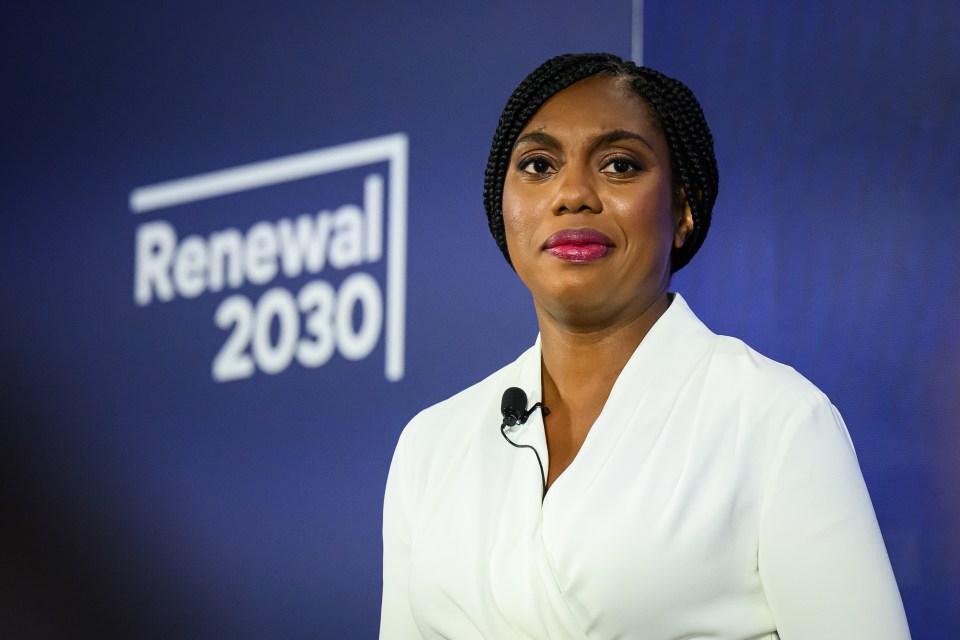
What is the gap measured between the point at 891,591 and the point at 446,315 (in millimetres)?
1452

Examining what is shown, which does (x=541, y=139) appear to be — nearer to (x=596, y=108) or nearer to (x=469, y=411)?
(x=596, y=108)

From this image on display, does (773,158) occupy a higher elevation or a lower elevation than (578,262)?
higher

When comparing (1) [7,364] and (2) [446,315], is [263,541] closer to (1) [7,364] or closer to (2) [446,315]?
(2) [446,315]

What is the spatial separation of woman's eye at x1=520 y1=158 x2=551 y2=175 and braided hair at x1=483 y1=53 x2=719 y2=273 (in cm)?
5

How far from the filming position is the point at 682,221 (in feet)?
4.86

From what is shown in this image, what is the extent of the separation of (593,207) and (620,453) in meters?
0.28

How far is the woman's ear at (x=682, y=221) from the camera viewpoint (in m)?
1.47

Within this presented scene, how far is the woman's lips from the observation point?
136 cm

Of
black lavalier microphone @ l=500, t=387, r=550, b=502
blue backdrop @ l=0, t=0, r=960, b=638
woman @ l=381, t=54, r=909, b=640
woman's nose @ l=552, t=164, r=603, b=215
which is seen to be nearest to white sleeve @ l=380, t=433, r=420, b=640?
woman @ l=381, t=54, r=909, b=640

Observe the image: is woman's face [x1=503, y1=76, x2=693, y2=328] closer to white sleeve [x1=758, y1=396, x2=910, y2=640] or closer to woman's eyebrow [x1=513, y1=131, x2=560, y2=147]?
woman's eyebrow [x1=513, y1=131, x2=560, y2=147]

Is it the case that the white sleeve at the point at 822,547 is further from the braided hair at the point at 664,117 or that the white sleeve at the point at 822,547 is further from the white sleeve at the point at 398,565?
the white sleeve at the point at 398,565

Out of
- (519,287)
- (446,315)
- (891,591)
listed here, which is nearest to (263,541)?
(446,315)

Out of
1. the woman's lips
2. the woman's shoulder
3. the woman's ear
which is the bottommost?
the woman's shoulder

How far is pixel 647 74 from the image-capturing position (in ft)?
4.80
